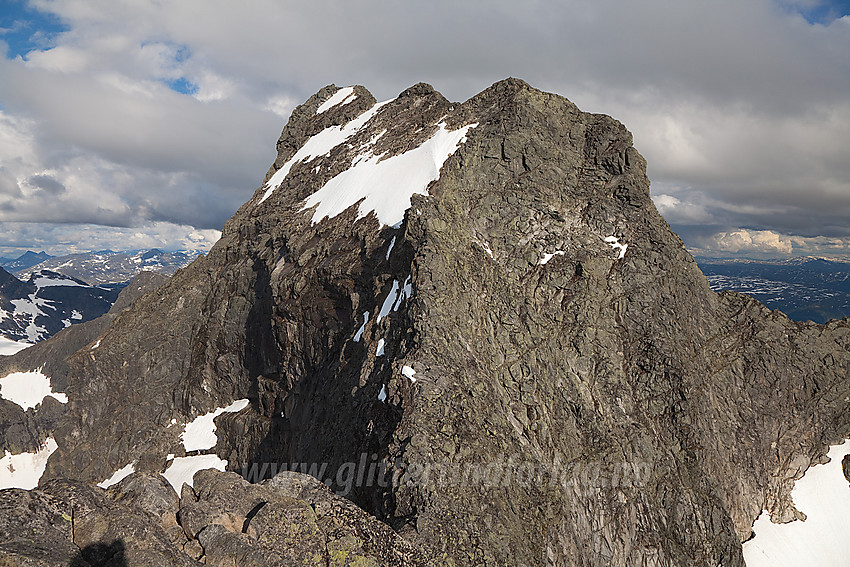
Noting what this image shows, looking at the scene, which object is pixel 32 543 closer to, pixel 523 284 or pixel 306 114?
pixel 523 284

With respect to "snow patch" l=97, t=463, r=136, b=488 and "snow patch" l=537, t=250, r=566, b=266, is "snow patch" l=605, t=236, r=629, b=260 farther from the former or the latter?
"snow patch" l=97, t=463, r=136, b=488

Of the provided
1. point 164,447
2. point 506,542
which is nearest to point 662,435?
point 506,542

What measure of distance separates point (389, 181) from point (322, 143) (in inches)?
1298

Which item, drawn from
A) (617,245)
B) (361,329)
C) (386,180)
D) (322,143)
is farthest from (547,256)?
(322,143)

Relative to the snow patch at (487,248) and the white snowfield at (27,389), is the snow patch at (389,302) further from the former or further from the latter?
the white snowfield at (27,389)

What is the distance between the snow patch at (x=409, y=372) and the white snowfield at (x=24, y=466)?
336ft

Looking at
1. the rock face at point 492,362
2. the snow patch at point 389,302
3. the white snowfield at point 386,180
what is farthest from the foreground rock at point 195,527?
the white snowfield at point 386,180

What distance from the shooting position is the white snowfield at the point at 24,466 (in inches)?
3748

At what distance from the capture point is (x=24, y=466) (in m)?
100

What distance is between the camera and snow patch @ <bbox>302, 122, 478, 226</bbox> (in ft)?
155

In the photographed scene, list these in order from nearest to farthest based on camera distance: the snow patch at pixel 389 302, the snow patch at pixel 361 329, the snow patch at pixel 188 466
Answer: the snow patch at pixel 389 302 < the snow patch at pixel 361 329 < the snow patch at pixel 188 466

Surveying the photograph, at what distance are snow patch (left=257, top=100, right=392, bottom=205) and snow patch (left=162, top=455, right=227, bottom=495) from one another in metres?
39.5

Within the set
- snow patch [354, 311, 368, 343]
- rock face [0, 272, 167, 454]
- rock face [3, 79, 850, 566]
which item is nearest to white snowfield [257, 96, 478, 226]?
rock face [3, 79, 850, 566]

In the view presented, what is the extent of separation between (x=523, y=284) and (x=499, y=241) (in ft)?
16.1
